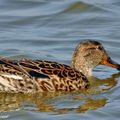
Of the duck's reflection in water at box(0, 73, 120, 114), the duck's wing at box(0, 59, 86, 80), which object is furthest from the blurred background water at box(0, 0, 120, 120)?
the duck's wing at box(0, 59, 86, 80)

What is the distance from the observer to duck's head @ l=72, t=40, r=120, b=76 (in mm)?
14070

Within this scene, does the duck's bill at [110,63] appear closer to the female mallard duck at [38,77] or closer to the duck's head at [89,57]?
the duck's head at [89,57]

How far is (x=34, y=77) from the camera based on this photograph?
12.8 metres

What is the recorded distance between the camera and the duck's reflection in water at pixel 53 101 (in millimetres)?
12078

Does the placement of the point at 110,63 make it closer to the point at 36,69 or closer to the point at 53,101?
the point at 36,69

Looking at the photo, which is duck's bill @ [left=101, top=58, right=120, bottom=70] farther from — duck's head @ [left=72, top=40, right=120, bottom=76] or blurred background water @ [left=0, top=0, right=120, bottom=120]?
blurred background water @ [left=0, top=0, right=120, bottom=120]

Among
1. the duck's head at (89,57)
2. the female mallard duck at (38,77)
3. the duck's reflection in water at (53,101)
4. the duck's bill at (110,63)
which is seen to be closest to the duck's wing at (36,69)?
the female mallard duck at (38,77)

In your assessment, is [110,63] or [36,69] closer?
[36,69]

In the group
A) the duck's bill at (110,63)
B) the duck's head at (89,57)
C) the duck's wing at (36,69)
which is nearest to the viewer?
the duck's wing at (36,69)

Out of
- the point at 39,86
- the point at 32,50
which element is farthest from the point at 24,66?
the point at 32,50

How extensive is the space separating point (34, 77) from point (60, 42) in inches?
138

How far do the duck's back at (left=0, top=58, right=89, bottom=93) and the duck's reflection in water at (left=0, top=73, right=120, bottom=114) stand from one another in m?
0.12

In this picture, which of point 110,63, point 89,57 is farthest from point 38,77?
point 110,63

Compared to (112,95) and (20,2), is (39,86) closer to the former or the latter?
(112,95)
